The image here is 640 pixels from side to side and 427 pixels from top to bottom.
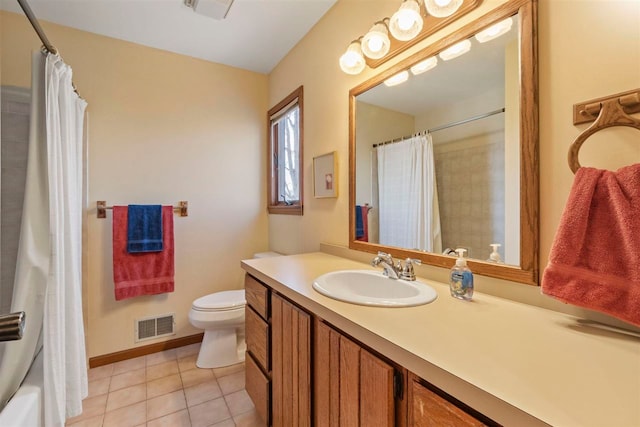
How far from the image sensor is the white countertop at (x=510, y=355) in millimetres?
428

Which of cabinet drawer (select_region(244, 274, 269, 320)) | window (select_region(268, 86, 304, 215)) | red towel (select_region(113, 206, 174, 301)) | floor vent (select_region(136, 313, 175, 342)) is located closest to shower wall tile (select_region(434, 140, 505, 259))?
cabinet drawer (select_region(244, 274, 269, 320))

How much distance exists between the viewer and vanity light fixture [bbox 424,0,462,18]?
3.35ft

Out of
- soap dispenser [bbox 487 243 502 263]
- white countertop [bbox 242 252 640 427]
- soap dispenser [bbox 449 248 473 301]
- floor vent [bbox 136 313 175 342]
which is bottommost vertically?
floor vent [bbox 136 313 175 342]

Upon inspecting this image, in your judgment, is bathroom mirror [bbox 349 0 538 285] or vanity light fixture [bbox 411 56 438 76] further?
vanity light fixture [bbox 411 56 438 76]

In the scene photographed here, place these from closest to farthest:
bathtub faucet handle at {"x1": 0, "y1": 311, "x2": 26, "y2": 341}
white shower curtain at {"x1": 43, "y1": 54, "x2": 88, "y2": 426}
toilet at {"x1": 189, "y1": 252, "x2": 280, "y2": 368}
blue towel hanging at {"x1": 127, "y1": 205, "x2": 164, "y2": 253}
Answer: bathtub faucet handle at {"x1": 0, "y1": 311, "x2": 26, "y2": 341}, white shower curtain at {"x1": 43, "y1": 54, "x2": 88, "y2": 426}, toilet at {"x1": 189, "y1": 252, "x2": 280, "y2": 368}, blue towel hanging at {"x1": 127, "y1": 205, "x2": 164, "y2": 253}

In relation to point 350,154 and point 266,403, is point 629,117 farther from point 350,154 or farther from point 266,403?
point 266,403

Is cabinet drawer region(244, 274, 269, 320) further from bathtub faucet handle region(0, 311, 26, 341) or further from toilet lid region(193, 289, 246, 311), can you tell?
bathtub faucet handle region(0, 311, 26, 341)

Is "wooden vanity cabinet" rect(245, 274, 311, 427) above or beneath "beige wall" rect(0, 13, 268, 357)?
beneath

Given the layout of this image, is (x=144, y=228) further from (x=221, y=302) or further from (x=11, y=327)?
(x=11, y=327)

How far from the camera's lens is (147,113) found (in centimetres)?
215

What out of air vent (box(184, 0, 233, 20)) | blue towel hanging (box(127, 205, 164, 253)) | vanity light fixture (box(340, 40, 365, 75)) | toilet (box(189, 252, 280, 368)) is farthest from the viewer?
blue towel hanging (box(127, 205, 164, 253))

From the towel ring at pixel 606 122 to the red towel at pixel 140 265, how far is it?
2322 millimetres

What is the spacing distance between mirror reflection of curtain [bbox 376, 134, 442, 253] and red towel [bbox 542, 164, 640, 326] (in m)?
0.48

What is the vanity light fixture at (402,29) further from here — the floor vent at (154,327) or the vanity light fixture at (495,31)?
the floor vent at (154,327)
